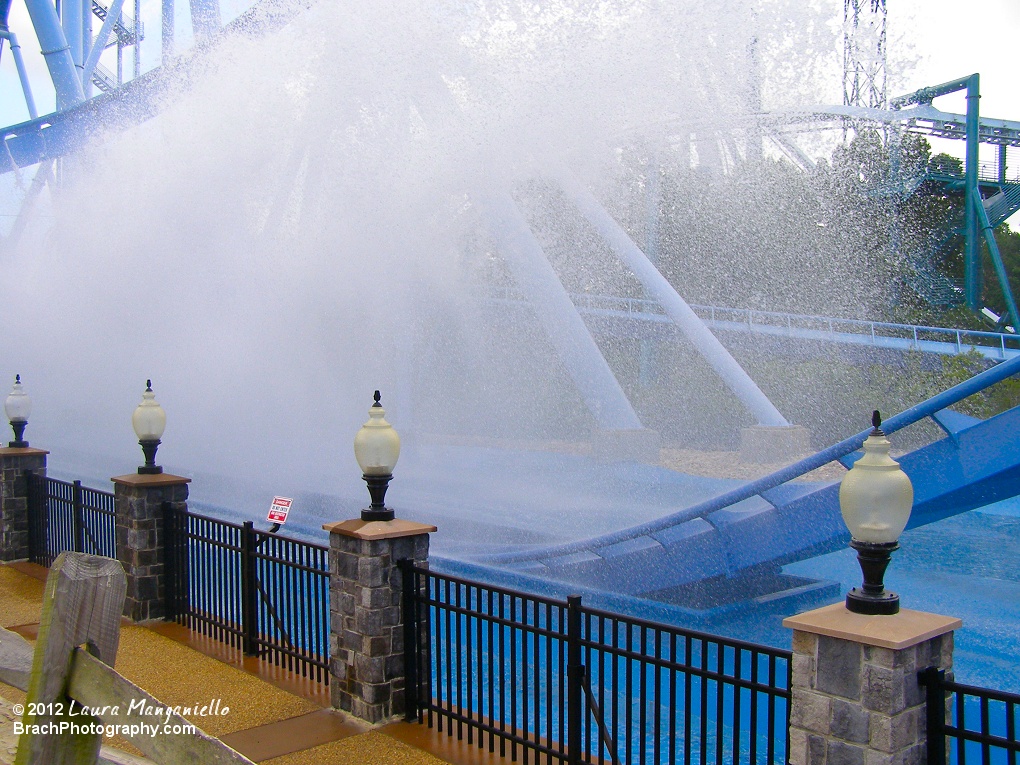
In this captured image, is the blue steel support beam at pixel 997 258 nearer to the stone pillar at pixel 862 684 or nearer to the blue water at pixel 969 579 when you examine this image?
the blue water at pixel 969 579

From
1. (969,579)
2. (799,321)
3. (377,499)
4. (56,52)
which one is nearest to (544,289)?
(969,579)

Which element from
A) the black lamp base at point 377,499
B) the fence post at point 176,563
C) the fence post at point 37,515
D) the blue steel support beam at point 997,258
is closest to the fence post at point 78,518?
the fence post at point 37,515

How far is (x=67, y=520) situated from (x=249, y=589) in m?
4.20

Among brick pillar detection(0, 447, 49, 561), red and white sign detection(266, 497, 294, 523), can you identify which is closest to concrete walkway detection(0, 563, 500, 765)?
red and white sign detection(266, 497, 294, 523)

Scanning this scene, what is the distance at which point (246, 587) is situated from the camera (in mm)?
7656

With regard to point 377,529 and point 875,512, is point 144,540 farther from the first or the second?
point 875,512

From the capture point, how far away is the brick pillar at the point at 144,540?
8711 mm

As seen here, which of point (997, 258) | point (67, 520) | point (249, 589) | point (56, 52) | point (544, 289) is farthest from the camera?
point (56, 52)

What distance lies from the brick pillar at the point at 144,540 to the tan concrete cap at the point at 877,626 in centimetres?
643

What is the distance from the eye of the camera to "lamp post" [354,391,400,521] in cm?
622

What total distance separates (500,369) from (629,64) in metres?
15.0

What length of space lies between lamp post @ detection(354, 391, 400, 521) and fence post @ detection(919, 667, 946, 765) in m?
3.50

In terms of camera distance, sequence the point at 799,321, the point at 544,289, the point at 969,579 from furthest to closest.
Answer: the point at 799,321 < the point at 544,289 < the point at 969,579

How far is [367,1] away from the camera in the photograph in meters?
16.6
